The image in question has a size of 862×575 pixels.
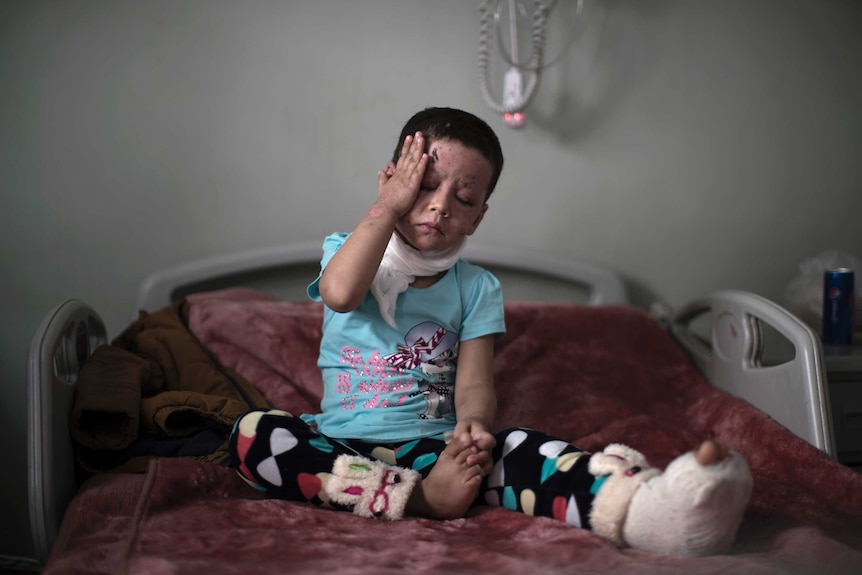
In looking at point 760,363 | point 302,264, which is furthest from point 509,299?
point 760,363

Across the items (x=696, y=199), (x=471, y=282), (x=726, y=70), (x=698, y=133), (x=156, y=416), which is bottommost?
(x=156, y=416)

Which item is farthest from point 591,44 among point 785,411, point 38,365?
point 38,365

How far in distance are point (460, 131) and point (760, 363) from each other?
85 centimetres

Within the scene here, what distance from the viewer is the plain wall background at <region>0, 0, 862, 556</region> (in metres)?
1.92

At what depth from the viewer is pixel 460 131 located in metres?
1.24

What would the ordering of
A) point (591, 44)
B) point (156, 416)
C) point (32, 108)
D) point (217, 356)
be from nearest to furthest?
point (156, 416)
point (217, 356)
point (32, 108)
point (591, 44)

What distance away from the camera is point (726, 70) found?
83.4 inches

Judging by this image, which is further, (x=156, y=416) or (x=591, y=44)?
(x=591, y=44)

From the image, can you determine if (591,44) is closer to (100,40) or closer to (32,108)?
(100,40)

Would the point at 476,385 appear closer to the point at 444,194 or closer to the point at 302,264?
the point at 444,194

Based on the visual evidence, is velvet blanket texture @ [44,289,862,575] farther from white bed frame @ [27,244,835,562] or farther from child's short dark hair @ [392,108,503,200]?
child's short dark hair @ [392,108,503,200]

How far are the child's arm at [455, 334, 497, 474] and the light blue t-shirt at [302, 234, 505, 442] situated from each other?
2cm

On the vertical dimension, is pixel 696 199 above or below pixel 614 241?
above

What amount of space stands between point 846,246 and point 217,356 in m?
1.69
